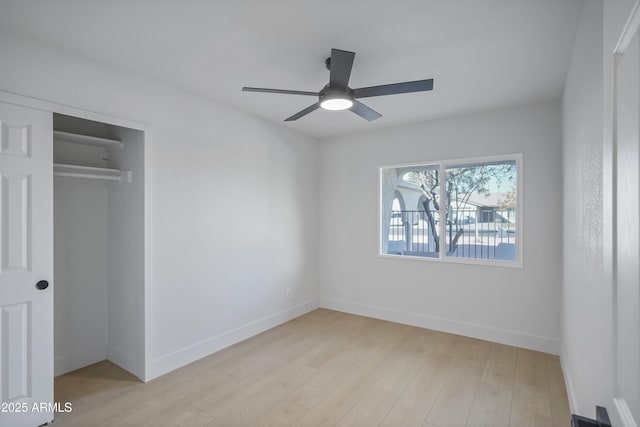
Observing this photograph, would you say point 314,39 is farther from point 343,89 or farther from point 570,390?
point 570,390

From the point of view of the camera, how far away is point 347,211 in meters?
4.66

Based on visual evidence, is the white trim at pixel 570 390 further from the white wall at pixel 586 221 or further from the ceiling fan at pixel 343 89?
the ceiling fan at pixel 343 89

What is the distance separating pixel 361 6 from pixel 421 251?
3099mm

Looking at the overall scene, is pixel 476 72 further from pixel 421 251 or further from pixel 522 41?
Answer: pixel 421 251

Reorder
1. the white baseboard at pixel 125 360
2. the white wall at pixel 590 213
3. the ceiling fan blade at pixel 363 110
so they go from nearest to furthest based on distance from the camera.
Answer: the white wall at pixel 590 213 → the ceiling fan blade at pixel 363 110 → the white baseboard at pixel 125 360

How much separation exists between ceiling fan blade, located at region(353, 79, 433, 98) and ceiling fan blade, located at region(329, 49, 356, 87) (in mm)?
167

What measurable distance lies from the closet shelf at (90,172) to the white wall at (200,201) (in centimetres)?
38

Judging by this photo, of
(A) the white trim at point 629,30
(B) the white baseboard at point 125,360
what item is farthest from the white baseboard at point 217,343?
(A) the white trim at point 629,30

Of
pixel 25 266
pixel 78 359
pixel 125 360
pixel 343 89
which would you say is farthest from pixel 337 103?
pixel 78 359

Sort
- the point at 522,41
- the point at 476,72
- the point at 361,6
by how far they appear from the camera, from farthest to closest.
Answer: the point at 476,72, the point at 522,41, the point at 361,6

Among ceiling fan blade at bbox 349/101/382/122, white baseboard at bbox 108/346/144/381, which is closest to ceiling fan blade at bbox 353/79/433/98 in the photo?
ceiling fan blade at bbox 349/101/382/122

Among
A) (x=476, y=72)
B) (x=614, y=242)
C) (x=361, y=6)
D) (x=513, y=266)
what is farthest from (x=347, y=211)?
(x=614, y=242)

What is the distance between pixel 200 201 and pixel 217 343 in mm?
1529

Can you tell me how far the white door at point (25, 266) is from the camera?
204 centimetres
